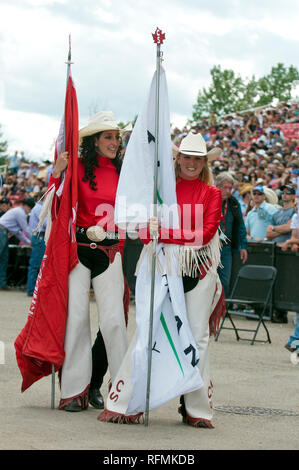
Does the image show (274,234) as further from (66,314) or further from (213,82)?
(213,82)

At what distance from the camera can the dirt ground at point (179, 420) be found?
520cm

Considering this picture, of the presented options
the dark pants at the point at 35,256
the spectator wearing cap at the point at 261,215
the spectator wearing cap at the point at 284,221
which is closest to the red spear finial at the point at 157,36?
the spectator wearing cap at the point at 284,221

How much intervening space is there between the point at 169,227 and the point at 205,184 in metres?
0.48

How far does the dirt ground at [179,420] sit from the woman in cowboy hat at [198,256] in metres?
0.19

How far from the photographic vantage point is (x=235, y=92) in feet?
246

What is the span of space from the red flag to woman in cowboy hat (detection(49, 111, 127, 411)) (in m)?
0.08

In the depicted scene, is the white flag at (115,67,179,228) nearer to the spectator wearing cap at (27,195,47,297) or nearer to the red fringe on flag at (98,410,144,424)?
the red fringe on flag at (98,410,144,424)

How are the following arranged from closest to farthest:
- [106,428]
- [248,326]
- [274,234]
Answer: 1. [106,428]
2. [248,326]
3. [274,234]

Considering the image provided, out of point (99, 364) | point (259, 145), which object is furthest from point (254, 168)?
point (99, 364)

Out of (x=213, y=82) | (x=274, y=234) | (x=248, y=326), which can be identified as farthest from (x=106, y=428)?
(x=213, y=82)

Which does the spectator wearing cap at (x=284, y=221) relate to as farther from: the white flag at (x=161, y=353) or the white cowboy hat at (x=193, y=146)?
the white flag at (x=161, y=353)

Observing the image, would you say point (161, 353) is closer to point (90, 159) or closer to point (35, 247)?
point (90, 159)

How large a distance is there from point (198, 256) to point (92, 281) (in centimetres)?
89

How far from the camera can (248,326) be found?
42.5ft
